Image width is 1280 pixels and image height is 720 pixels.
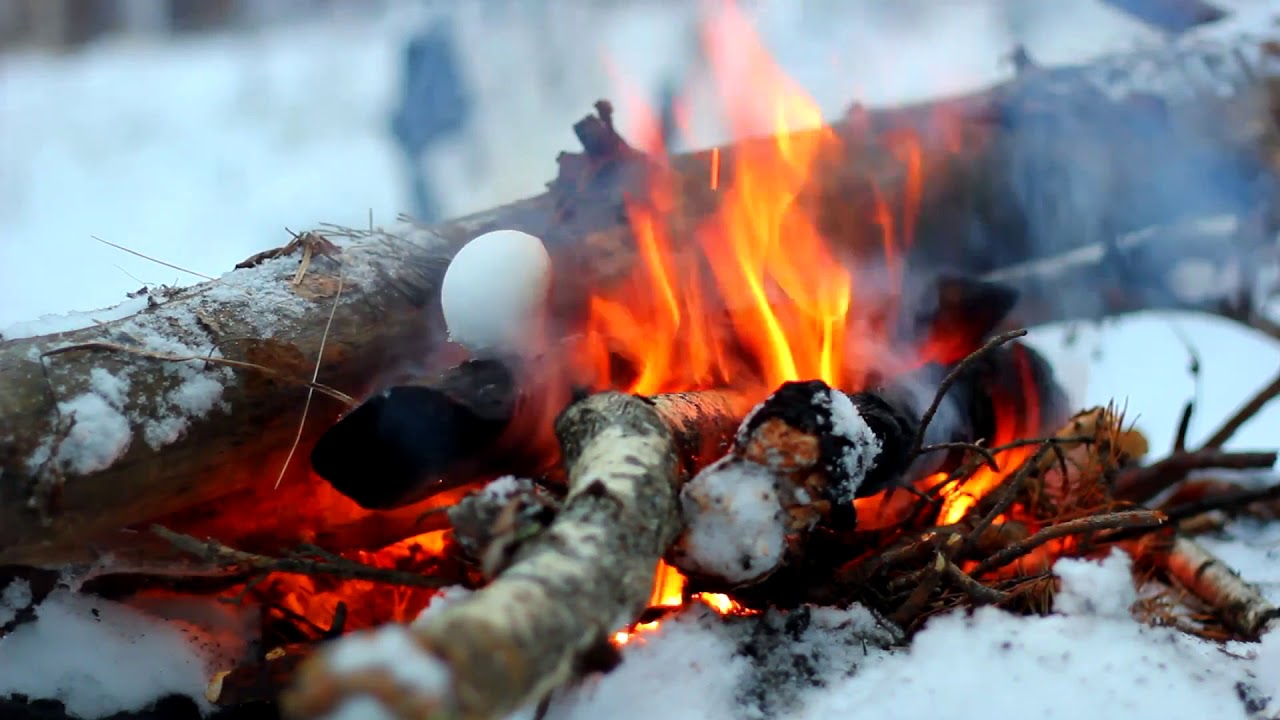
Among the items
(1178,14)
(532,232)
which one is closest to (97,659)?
(532,232)

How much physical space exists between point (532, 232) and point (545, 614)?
1.44 meters

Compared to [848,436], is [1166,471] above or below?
below

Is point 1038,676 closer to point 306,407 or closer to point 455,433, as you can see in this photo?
point 455,433

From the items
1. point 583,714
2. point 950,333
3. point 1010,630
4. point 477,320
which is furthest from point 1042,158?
point 583,714

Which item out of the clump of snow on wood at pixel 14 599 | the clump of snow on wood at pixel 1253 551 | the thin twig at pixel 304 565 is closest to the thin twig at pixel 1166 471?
the clump of snow on wood at pixel 1253 551

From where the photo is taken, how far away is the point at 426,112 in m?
4.50

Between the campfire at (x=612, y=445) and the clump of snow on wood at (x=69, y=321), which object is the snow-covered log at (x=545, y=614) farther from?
the clump of snow on wood at (x=69, y=321)

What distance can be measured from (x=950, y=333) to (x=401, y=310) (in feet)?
4.24

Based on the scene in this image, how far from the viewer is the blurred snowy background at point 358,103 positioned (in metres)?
3.78

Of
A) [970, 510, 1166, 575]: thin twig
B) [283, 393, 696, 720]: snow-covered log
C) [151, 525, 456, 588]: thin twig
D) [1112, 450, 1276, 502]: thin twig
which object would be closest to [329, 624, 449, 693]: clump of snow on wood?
[283, 393, 696, 720]: snow-covered log

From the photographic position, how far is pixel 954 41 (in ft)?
14.8

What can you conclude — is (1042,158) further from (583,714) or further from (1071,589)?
(583,714)

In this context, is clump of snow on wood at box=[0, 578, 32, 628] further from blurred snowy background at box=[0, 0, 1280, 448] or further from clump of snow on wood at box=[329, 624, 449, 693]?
clump of snow on wood at box=[329, 624, 449, 693]

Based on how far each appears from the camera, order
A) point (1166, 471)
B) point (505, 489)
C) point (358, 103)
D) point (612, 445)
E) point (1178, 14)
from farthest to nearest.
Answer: point (358, 103) < point (1178, 14) < point (1166, 471) < point (612, 445) < point (505, 489)
